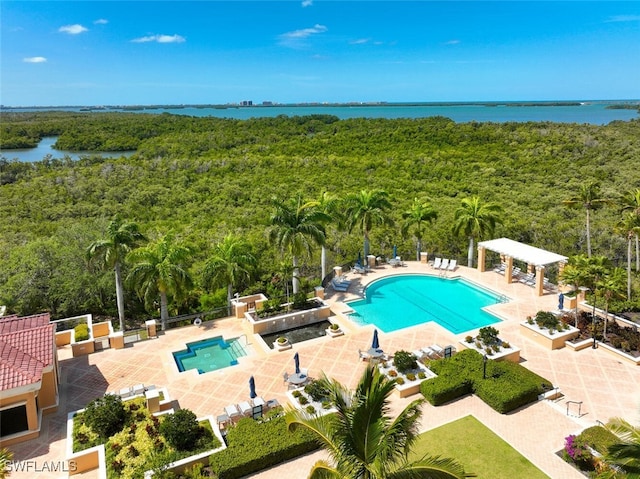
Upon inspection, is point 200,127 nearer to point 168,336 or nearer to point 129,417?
point 168,336

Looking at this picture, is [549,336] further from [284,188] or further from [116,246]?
[284,188]

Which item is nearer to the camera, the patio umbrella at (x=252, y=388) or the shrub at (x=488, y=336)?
the patio umbrella at (x=252, y=388)

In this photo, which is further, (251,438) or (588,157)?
(588,157)

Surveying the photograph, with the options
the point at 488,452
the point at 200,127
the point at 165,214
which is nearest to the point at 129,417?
the point at 488,452

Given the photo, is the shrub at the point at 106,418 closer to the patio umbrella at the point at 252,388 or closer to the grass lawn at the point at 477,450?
the patio umbrella at the point at 252,388

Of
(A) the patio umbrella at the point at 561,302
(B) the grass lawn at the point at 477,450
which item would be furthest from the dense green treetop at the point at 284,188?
(B) the grass lawn at the point at 477,450

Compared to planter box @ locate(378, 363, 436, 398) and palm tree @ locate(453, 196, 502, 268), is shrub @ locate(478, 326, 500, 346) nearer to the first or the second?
planter box @ locate(378, 363, 436, 398)
